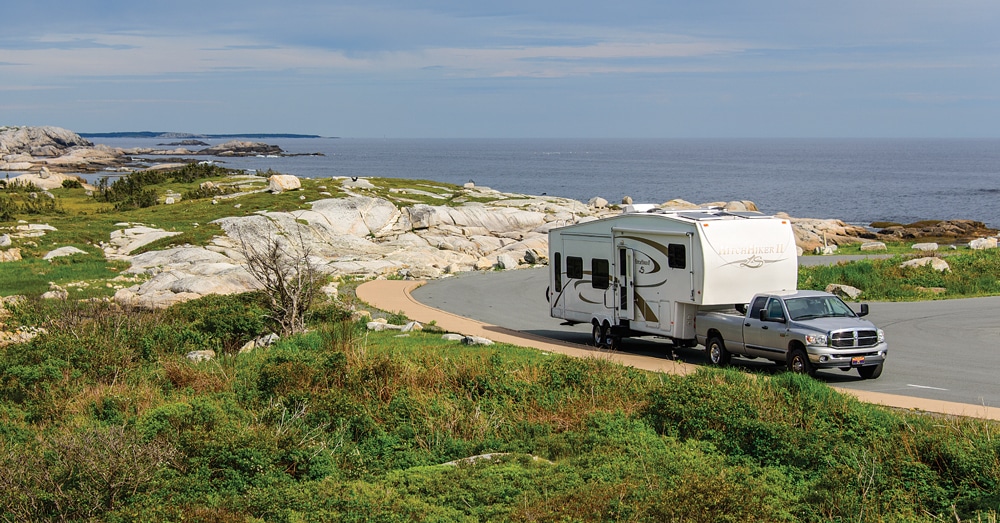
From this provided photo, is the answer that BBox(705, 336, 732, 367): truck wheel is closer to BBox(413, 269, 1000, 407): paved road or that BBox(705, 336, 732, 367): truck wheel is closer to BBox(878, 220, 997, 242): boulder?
BBox(413, 269, 1000, 407): paved road

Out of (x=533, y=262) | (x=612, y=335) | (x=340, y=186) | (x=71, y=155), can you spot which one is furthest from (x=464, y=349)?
(x=71, y=155)

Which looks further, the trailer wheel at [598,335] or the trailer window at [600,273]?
the trailer wheel at [598,335]

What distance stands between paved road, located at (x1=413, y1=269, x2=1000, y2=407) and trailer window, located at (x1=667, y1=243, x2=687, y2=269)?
232 centimetres

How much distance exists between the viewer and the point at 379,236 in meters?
53.8

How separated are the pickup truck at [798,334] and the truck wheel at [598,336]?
10.4 feet

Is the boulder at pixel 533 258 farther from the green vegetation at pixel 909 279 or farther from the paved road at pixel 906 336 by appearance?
the green vegetation at pixel 909 279

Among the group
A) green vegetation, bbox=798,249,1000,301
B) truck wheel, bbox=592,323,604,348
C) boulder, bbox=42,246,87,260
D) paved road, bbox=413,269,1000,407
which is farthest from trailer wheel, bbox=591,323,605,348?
boulder, bbox=42,246,87,260

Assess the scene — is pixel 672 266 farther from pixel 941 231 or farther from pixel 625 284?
pixel 941 231

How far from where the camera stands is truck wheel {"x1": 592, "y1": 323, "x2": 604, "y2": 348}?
2323 centimetres

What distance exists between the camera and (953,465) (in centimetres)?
1088

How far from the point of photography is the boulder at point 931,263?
108 ft

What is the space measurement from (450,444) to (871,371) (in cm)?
986

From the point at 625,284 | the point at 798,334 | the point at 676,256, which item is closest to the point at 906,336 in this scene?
the point at 798,334

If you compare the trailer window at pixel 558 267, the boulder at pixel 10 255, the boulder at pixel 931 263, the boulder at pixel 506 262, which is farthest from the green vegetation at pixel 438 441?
the boulder at pixel 506 262
